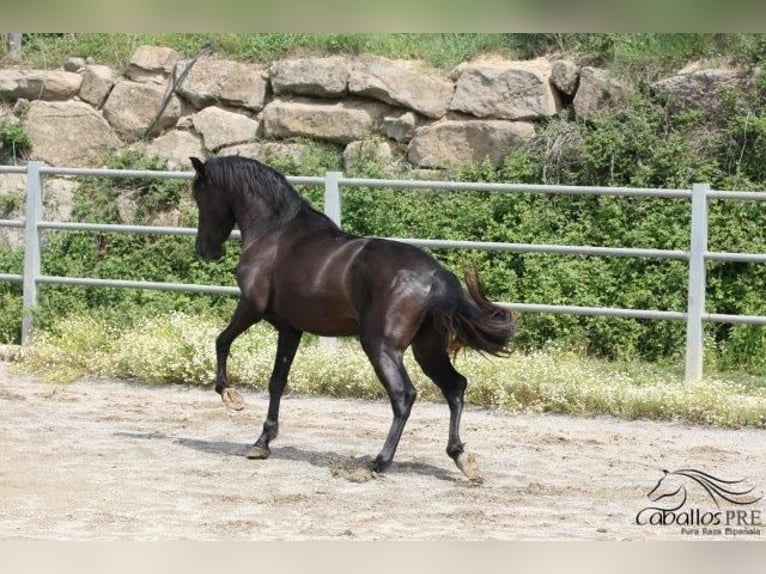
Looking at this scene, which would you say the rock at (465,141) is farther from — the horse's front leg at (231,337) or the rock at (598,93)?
the horse's front leg at (231,337)

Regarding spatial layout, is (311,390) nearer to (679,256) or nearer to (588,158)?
(679,256)

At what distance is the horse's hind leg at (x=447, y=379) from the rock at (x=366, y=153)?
20.3ft

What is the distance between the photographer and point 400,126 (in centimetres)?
1189

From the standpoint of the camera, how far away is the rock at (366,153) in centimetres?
1182

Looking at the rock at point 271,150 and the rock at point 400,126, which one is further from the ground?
the rock at point 400,126

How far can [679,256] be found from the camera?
822 centimetres

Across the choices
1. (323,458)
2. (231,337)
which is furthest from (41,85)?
(323,458)

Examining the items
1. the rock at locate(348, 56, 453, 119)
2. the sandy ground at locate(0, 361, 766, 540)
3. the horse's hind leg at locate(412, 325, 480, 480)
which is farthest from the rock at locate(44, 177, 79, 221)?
the horse's hind leg at locate(412, 325, 480, 480)

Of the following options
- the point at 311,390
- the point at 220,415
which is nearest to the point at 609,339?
the point at 311,390

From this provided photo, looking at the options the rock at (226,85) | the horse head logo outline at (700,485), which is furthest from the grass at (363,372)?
the rock at (226,85)

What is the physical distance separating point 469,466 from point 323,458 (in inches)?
40.2

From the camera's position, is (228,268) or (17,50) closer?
(228,268)

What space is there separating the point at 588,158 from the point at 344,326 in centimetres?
553

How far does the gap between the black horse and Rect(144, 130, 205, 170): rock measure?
19.3ft
